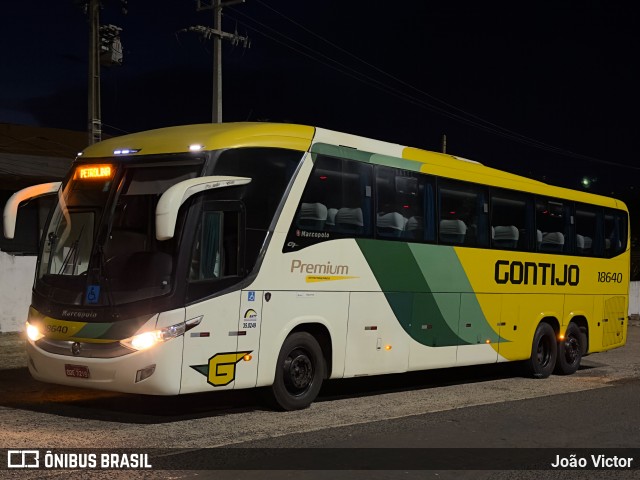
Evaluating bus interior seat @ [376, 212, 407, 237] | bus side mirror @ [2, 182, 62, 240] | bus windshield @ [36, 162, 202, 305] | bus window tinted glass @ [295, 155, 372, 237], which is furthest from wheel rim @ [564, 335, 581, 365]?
bus side mirror @ [2, 182, 62, 240]

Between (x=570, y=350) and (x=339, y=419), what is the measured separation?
854 cm

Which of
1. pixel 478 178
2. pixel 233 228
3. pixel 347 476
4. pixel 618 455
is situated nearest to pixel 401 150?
pixel 478 178

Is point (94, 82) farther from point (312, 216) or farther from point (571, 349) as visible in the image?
point (312, 216)

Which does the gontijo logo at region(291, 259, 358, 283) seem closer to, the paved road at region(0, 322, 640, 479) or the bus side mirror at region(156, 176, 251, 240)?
the paved road at region(0, 322, 640, 479)

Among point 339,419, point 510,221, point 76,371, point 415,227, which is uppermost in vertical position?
point 510,221

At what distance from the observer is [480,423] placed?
11.1 meters

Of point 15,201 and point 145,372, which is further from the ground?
point 15,201

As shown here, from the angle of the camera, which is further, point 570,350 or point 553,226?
point 570,350

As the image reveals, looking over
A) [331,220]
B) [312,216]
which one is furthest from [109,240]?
[331,220]

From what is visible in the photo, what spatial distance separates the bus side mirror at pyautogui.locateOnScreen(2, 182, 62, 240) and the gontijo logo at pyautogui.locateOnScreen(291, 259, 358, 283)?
321 centimetres

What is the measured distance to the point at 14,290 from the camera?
2073 cm

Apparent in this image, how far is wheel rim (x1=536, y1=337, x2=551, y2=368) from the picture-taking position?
1764 centimetres

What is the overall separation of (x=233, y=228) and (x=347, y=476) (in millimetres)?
3968

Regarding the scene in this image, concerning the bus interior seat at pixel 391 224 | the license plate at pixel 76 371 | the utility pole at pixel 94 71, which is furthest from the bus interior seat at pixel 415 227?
the utility pole at pixel 94 71
